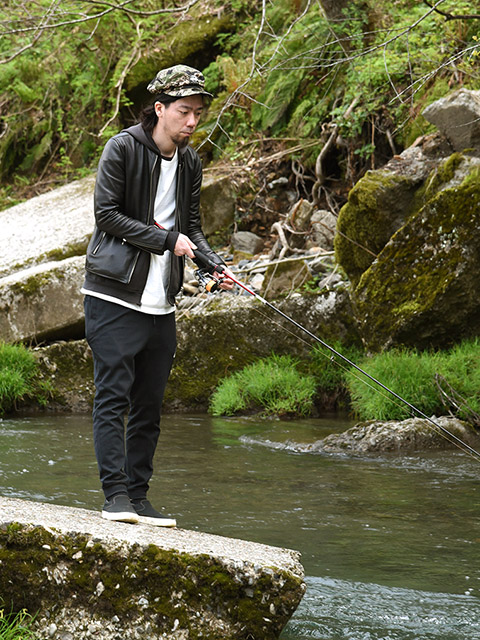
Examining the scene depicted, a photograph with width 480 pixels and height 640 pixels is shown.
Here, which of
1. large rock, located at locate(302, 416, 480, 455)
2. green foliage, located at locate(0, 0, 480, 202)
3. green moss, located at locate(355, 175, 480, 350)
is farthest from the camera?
green foliage, located at locate(0, 0, 480, 202)

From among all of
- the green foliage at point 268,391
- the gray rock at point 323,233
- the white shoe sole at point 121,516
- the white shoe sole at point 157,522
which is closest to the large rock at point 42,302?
the green foliage at point 268,391

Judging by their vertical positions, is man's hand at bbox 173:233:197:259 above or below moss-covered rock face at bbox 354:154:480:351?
above

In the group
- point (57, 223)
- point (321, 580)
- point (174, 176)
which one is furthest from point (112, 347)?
point (57, 223)

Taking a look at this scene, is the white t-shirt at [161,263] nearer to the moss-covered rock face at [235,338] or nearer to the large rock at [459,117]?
the large rock at [459,117]

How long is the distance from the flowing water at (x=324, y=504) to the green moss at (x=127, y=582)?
1.35 feet

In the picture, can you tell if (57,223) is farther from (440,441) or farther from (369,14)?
(440,441)

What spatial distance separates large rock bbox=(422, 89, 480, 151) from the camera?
25.6 ft

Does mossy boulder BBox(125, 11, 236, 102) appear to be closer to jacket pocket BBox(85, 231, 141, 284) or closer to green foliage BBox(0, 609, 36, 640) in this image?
jacket pocket BBox(85, 231, 141, 284)

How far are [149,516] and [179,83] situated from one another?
6.37 feet

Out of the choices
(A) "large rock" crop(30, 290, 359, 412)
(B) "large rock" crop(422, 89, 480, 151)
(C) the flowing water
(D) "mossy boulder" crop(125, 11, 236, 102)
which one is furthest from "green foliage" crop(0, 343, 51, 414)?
(D) "mossy boulder" crop(125, 11, 236, 102)

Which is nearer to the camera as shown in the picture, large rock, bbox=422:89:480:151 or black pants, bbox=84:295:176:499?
black pants, bbox=84:295:176:499

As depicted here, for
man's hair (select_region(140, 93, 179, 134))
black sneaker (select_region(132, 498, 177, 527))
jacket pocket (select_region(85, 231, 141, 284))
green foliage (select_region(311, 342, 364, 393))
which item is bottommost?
green foliage (select_region(311, 342, 364, 393))

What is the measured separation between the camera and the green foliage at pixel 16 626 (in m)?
2.57

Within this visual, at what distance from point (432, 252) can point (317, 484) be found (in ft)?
9.36
